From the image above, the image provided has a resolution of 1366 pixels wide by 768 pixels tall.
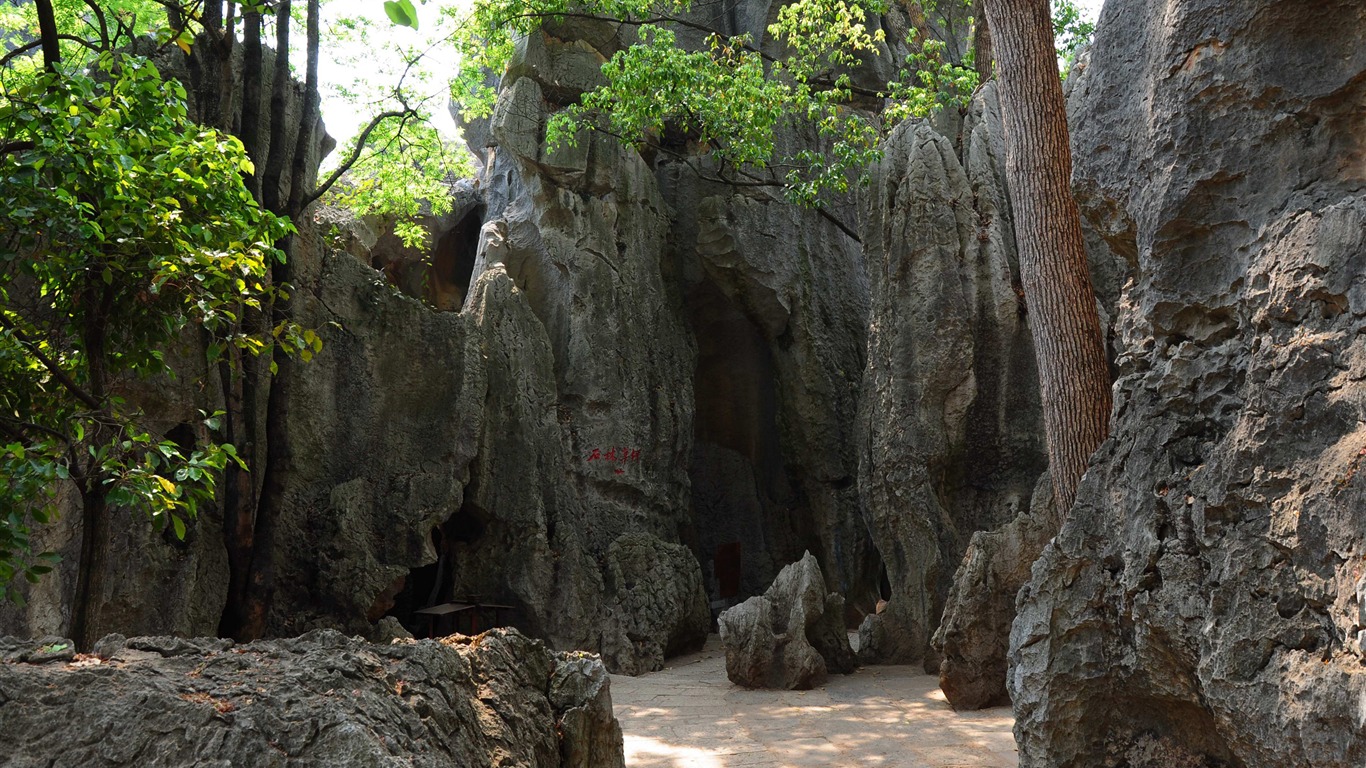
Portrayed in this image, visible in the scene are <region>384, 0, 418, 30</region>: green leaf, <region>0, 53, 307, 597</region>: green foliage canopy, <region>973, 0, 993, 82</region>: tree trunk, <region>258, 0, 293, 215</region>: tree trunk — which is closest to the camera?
<region>384, 0, 418, 30</region>: green leaf

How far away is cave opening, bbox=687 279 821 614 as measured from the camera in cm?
1577

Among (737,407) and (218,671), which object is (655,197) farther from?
(218,671)

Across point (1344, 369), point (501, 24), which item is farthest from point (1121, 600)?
point (501, 24)

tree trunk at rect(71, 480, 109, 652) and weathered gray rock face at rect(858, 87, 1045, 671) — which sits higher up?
weathered gray rock face at rect(858, 87, 1045, 671)

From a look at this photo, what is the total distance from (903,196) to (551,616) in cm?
607

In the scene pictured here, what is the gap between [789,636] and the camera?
9.46 m

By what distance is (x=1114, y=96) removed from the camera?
4.90m

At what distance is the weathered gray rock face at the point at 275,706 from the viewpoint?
269 centimetres

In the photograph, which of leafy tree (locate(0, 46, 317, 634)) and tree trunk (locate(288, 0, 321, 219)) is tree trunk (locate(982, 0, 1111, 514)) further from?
tree trunk (locate(288, 0, 321, 219))

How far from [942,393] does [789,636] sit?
317 centimetres

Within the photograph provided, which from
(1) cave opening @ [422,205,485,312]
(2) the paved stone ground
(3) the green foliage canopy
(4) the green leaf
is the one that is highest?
(1) cave opening @ [422,205,485,312]

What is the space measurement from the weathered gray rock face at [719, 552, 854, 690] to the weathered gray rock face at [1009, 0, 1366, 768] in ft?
14.7

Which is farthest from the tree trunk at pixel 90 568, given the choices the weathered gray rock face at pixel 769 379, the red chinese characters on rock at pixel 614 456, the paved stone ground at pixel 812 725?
the weathered gray rock face at pixel 769 379

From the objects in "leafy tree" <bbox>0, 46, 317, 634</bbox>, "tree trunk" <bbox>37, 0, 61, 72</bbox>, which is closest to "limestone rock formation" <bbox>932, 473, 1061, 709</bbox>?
"leafy tree" <bbox>0, 46, 317, 634</bbox>
